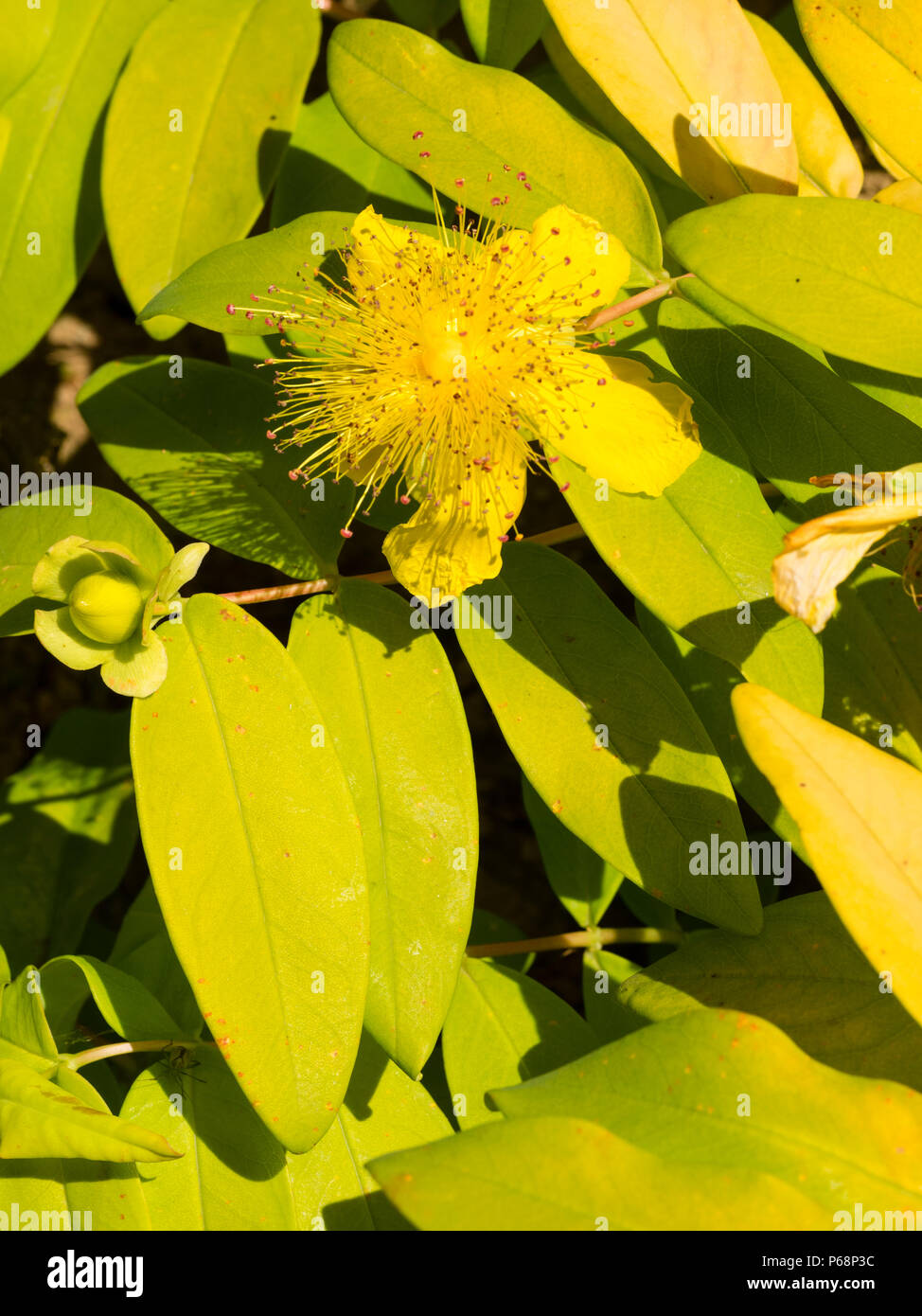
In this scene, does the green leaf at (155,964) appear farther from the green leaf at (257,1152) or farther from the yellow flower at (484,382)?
the yellow flower at (484,382)

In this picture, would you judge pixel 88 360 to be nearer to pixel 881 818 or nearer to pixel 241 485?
pixel 241 485

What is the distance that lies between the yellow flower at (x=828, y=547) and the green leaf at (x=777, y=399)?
0.19 meters

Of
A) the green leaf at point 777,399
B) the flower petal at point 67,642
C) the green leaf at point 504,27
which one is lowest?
the flower petal at point 67,642

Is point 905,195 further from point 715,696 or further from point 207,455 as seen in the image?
point 207,455

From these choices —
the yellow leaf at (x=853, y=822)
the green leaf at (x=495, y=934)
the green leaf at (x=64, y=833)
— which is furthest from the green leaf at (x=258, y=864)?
the green leaf at (x=64, y=833)

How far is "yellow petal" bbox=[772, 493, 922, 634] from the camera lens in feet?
2.70

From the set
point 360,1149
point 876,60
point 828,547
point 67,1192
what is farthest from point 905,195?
point 67,1192

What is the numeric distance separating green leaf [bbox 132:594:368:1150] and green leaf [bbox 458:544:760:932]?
0.20 meters

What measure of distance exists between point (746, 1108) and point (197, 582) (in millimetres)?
1337

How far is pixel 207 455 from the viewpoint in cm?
123

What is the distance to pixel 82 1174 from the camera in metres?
1.06

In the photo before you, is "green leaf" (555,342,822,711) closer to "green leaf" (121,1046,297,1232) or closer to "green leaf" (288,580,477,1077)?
"green leaf" (288,580,477,1077)

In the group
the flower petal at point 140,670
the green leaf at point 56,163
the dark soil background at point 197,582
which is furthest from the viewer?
the dark soil background at point 197,582

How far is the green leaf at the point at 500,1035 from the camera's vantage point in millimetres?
1205
